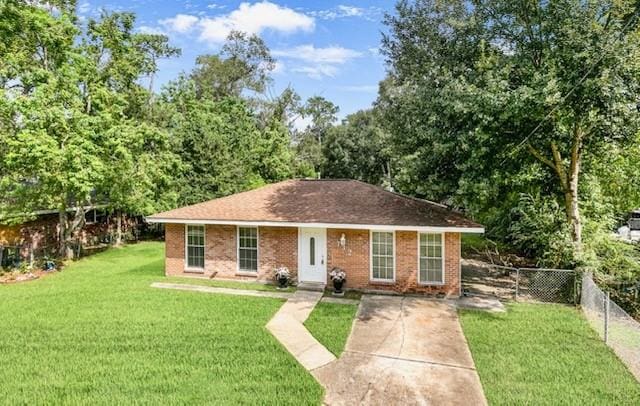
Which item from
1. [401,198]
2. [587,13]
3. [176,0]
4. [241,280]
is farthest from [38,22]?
[587,13]

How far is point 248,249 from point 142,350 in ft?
21.1

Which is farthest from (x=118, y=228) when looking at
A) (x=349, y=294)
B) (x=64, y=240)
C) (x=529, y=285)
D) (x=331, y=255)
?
(x=529, y=285)

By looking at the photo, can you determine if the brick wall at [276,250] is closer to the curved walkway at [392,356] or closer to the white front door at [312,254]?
the white front door at [312,254]

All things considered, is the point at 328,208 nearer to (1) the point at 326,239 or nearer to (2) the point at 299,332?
(1) the point at 326,239

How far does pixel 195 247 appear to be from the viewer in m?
15.4

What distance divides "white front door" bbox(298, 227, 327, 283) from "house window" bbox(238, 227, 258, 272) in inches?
69.7

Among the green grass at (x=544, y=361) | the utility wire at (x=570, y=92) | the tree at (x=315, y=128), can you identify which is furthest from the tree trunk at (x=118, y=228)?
the tree at (x=315, y=128)

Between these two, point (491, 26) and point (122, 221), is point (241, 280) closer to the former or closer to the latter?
point (491, 26)

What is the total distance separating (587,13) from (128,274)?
60.5 ft

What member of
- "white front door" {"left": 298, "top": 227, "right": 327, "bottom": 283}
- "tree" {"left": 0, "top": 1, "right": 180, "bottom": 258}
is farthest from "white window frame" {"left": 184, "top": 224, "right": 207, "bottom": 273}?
"tree" {"left": 0, "top": 1, "right": 180, "bottom": 258}

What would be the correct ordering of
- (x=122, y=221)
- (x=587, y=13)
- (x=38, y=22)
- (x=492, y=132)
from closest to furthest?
(x=587, y=13), (x=492, y=132), (x=38, y=22), (x=122, y=221)

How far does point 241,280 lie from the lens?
14.9 m

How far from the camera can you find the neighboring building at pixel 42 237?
1919 cm

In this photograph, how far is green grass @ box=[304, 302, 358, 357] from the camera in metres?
9.27
